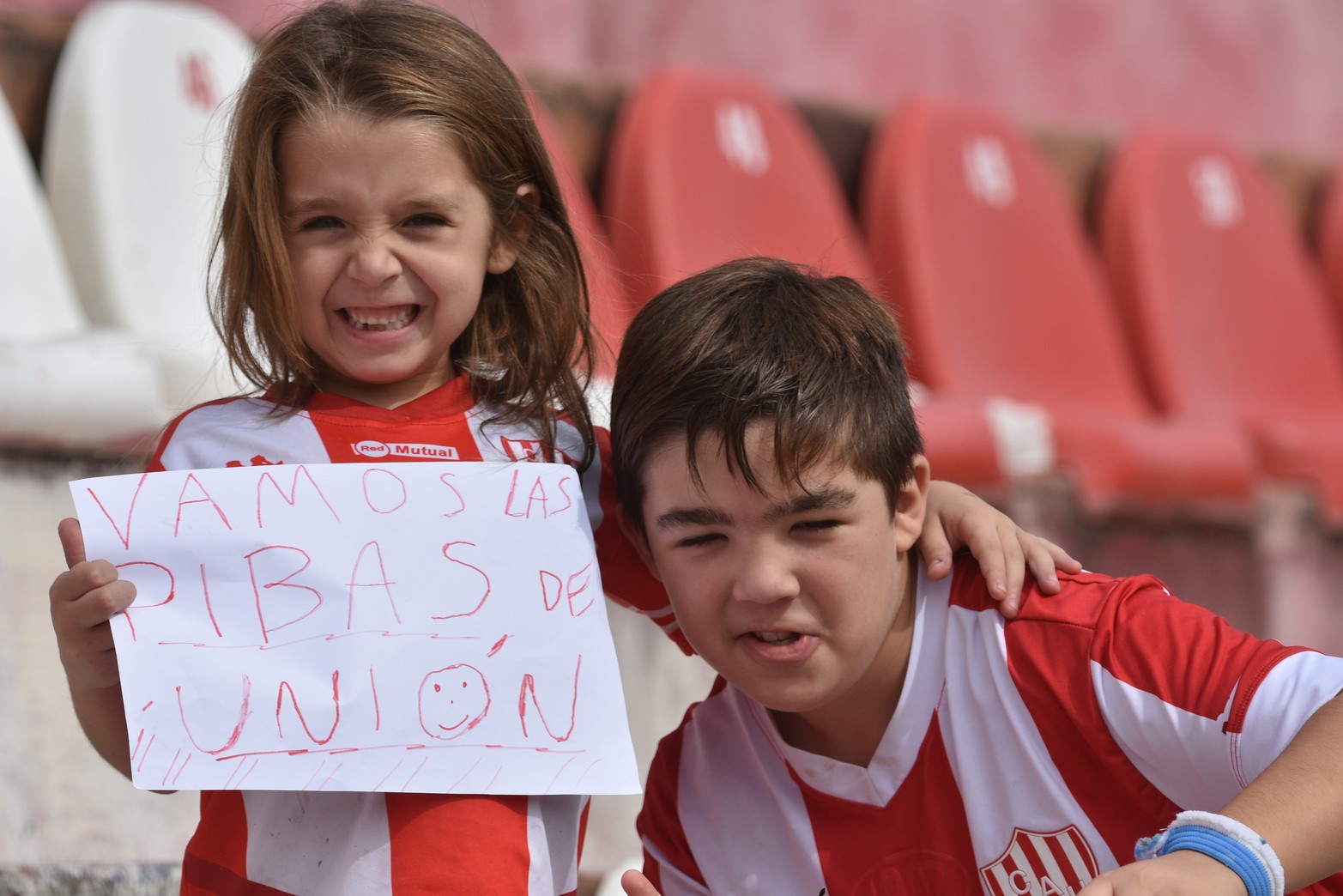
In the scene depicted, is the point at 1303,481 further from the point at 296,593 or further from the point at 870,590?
the point at 296,593

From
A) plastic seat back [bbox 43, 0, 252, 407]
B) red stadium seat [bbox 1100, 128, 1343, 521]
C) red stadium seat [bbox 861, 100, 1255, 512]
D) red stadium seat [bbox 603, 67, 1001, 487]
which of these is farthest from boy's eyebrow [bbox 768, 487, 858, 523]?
red stadium seat [bbox 1100, 128, 1343, 521]

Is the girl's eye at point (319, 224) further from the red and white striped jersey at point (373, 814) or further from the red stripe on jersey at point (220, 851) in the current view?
the red stripe on jersey at point (220, 851)

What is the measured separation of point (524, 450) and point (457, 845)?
33 centimetres

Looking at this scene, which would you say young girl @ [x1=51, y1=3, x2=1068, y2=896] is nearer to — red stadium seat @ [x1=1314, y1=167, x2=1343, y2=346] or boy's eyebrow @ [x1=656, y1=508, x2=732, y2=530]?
boy's eyebrow @ [x1=656, y1=508, x2=732, y2=530]

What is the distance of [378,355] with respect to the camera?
3.93 feet

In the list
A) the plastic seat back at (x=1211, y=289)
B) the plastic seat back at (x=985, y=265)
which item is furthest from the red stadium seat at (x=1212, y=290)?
the plastic seat back at (x=985, y=265)

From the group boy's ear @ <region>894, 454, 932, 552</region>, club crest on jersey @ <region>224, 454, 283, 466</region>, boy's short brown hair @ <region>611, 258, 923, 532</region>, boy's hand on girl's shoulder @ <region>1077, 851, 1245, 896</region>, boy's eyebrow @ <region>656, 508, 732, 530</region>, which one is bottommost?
boy's hand on girl's shoulder @ <region>1077, 851, 1245, 896</region>

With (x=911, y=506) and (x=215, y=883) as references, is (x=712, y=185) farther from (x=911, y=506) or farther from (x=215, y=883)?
(x=215, y=883)

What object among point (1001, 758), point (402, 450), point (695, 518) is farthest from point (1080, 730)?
point (402, 450)

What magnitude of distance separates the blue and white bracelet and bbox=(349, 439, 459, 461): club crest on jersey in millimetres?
642

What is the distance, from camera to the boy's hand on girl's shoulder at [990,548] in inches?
46.7

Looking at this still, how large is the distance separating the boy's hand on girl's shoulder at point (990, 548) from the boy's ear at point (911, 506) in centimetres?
2

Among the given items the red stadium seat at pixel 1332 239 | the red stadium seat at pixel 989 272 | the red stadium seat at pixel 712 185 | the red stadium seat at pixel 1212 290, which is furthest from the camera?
the red stadium seat at pixel 1332 239

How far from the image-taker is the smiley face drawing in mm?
1148
